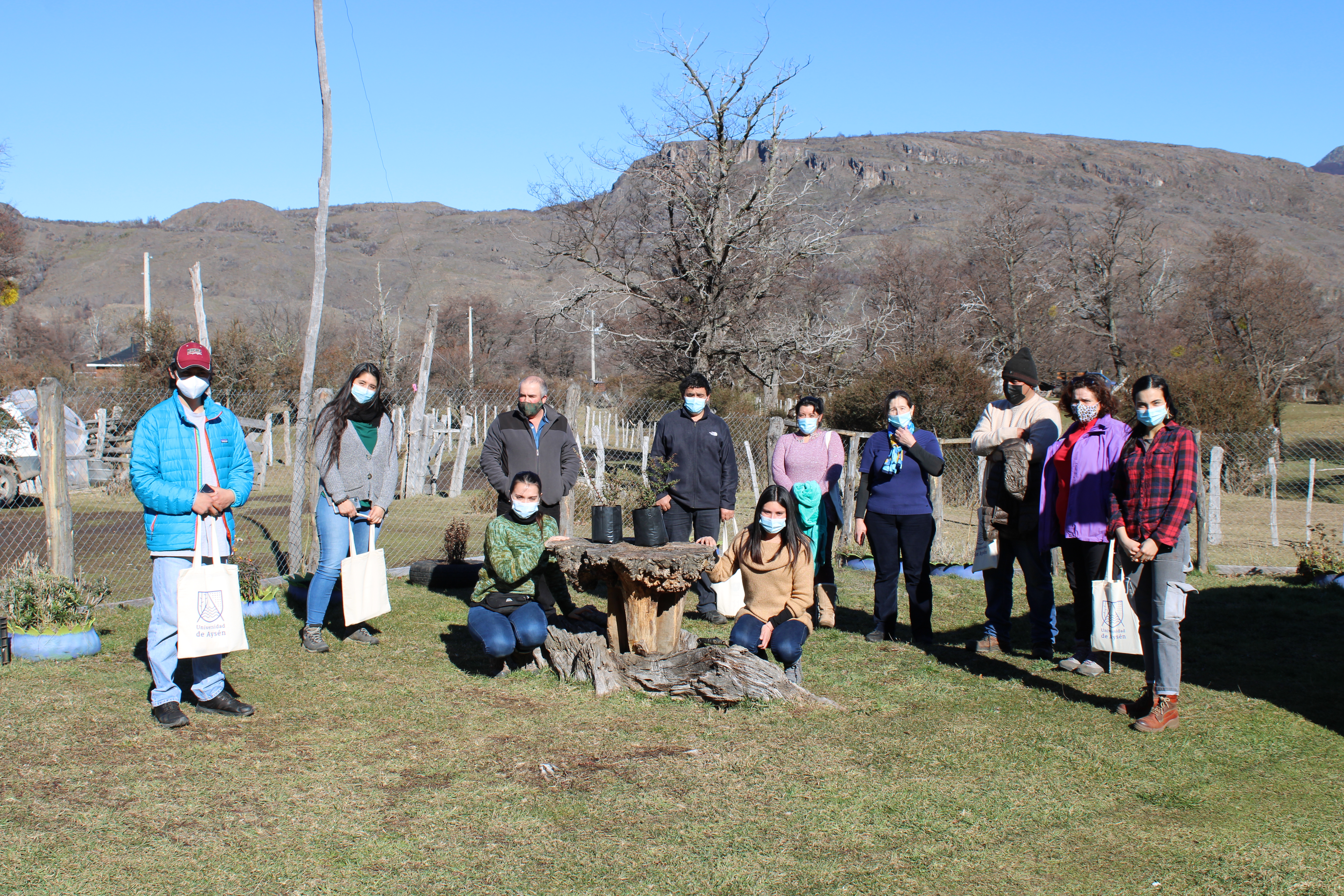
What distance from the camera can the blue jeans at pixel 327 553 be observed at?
5992 mm

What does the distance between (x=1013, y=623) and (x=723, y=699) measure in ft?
10.9

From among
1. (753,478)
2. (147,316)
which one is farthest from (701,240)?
(147,316)

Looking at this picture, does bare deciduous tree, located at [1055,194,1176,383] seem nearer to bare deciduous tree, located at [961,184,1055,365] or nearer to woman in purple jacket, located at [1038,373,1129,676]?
bare deciduous tree, located at [961,184,1055,365]

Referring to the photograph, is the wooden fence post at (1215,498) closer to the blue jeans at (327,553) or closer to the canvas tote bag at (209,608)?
the blue jeans at (327,553)

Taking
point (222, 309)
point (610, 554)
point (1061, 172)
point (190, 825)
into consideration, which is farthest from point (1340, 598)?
point (1061, 172)

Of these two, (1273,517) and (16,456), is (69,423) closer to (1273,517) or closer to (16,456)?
(16,456)

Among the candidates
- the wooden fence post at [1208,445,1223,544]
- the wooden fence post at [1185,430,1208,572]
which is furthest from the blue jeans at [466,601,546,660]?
the wooden fence post at [1208,445,1223,544]

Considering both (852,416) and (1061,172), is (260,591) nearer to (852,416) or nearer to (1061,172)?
(852,416)

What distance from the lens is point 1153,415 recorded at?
4.55 m

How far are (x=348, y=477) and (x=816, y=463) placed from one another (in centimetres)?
322

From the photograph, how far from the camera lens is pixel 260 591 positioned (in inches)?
272

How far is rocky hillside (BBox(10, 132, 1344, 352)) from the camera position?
325 ft

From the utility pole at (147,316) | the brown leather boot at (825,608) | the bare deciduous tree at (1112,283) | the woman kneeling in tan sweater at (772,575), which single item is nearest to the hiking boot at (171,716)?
the woman kneeling in tan sweater at (772,575)

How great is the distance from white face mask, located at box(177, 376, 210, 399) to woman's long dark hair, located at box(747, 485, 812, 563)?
9.36 ft
